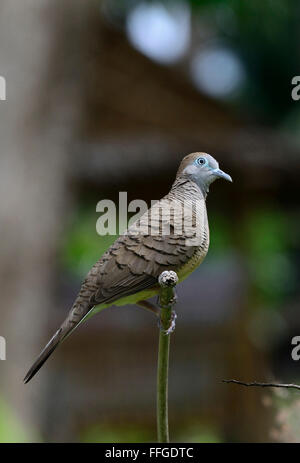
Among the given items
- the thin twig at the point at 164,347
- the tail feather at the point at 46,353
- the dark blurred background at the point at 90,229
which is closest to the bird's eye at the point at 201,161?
the thin twig at the point at 164,347

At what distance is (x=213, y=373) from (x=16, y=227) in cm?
209

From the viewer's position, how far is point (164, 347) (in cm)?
65

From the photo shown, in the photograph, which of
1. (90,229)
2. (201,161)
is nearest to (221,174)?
(201,161)

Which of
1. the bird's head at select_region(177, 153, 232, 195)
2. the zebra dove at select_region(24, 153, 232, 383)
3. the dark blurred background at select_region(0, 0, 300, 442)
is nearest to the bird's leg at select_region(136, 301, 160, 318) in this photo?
the zebra dove at select_region(24, 153, 232, 383)

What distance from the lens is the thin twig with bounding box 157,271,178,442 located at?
0.62m

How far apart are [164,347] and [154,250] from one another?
0.32 ft

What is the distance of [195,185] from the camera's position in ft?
2.15

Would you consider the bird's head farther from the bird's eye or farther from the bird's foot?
the bird's foot

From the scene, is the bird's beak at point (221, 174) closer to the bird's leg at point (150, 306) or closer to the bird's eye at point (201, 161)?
the bird's eye at point (201, 161)

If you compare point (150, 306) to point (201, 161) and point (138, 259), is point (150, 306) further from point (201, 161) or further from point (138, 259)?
point (201, 161)

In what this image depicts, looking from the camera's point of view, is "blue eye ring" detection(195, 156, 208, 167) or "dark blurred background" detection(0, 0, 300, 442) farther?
"dark blurred background" detection(0, 0, 300, 442)

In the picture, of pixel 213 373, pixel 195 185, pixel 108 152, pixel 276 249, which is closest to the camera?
pixel 195 185
